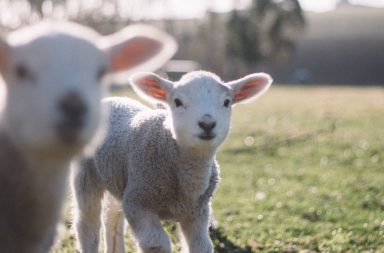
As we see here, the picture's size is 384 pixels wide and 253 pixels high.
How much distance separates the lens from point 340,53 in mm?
53219

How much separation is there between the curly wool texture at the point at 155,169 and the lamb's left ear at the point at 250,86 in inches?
24.3

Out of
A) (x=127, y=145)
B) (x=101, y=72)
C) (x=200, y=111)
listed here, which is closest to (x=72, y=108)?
(x=101, y=72)

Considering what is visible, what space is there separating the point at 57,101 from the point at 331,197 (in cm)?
582

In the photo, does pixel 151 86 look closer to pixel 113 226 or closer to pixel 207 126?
pixel 207 126

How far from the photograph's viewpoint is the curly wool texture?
16.3 ft

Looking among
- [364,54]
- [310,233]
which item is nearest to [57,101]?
[310,233]

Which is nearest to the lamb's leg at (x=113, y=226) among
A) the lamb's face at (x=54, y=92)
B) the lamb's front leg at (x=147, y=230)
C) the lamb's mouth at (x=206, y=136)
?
the lamb's front leg at (x=147, y=230)

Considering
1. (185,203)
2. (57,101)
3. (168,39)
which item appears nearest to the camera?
(57,101)

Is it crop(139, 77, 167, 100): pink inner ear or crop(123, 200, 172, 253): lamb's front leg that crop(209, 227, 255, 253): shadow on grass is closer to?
crop(123, 200, 172, 253): lamb's front leg

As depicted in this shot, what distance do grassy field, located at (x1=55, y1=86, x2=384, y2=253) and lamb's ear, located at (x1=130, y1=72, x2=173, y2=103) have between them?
1.52 meters

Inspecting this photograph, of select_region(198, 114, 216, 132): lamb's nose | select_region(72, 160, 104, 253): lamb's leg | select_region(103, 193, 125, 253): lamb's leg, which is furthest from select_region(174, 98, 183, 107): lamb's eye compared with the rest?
select_region(103, 193, 125, 253): lamb's leg

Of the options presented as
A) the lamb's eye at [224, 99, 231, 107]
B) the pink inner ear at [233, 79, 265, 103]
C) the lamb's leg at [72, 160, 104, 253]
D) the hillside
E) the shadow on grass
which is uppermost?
the lamb's eye at [224, 99, 231, 107]

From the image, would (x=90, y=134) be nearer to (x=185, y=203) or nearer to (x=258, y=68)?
(x=185, y=203)

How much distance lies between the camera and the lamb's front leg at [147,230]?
186 inches
